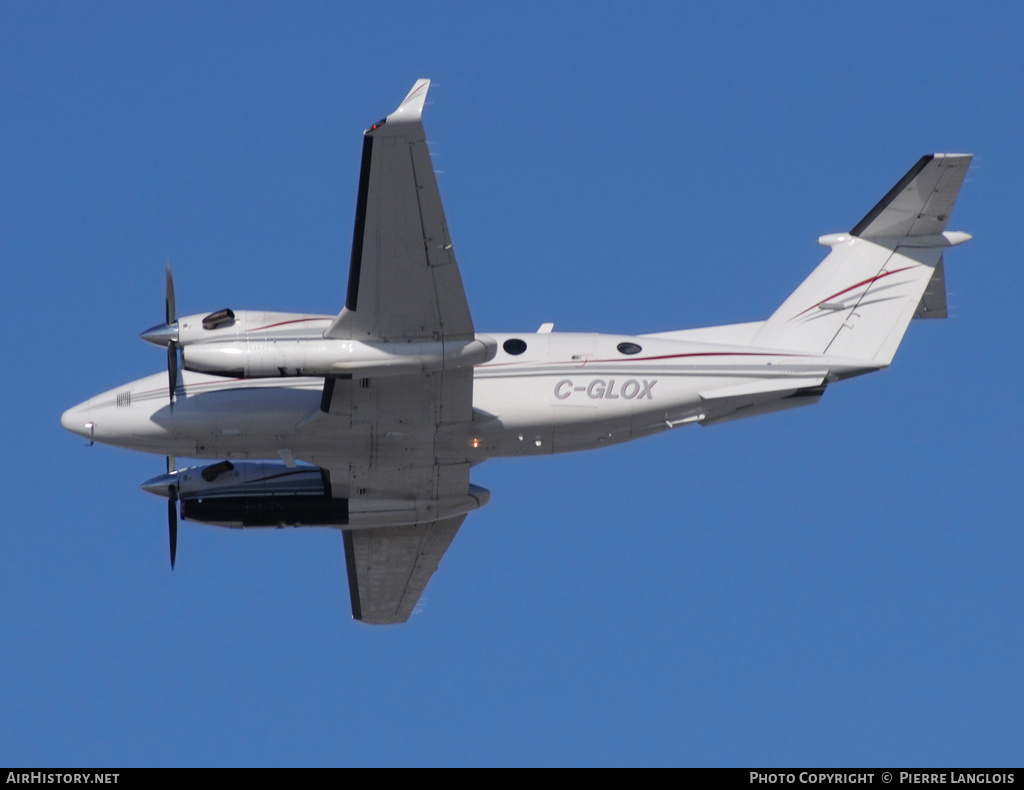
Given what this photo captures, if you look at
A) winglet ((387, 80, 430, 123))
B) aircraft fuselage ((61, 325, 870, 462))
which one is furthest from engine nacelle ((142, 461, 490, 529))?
winglet ((387, 80, 430, 123))

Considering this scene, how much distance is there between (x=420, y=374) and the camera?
83.6ft

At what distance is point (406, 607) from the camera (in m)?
32.3

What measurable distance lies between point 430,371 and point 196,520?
7046 millimetres

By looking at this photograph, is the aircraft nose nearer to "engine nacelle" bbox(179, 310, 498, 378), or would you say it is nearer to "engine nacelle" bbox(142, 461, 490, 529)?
"engine nacelle" bbox(142, 461, 490, 529)

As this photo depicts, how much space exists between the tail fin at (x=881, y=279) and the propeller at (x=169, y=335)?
11.6m

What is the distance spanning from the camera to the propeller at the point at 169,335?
25422mm

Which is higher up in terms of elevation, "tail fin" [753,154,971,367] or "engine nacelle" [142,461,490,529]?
"tail fin" [753,154,971,367]

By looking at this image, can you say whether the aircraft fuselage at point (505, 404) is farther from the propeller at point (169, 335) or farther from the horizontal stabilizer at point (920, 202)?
the horizontal stabilizer at point (920, 202)

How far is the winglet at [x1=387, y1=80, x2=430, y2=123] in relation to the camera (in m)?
21.6

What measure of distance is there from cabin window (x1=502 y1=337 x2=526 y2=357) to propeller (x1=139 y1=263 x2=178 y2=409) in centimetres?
634

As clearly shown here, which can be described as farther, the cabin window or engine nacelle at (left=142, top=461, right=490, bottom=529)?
engine nacelle at (left=142, top=461, right=490, bottom=529)
